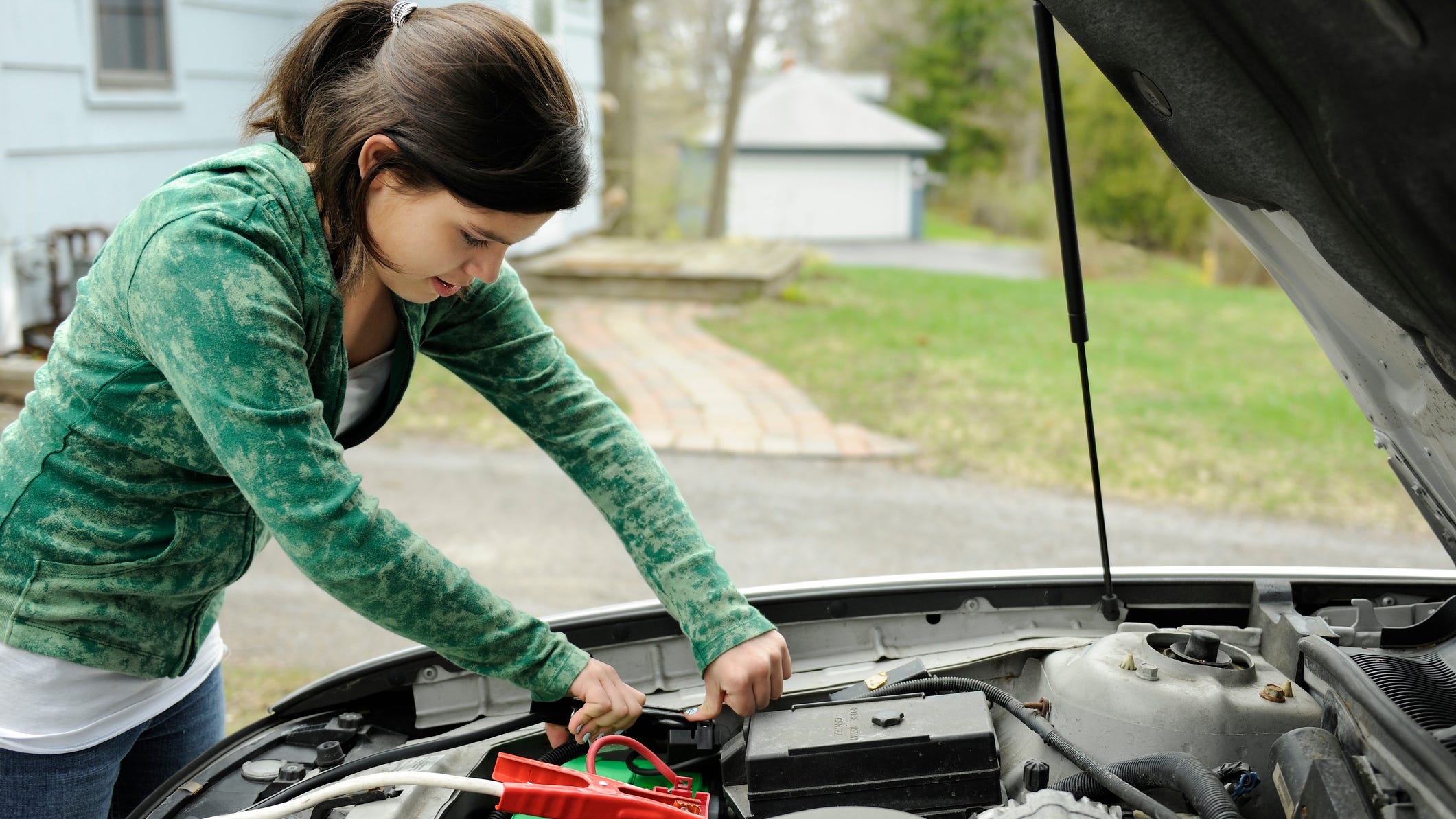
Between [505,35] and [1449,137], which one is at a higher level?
[505,35]

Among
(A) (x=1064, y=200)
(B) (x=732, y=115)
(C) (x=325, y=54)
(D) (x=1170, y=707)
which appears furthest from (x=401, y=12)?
(B) (x=732, y=115)

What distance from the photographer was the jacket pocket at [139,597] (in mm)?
1423

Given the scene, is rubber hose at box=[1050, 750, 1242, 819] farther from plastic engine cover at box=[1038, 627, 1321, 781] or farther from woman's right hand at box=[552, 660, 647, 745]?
woman's right hand at box=[552, 660, 647, 745]

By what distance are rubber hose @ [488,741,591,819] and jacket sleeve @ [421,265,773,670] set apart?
0.22m

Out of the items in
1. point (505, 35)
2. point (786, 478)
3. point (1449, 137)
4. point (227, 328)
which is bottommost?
point (786, 478)

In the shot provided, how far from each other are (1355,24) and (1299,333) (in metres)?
9.91

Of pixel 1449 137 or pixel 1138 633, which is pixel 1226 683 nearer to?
pixel 1138 633

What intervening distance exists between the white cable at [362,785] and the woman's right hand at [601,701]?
0.47 feet

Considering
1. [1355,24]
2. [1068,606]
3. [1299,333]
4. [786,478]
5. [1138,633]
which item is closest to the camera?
[1355,24]

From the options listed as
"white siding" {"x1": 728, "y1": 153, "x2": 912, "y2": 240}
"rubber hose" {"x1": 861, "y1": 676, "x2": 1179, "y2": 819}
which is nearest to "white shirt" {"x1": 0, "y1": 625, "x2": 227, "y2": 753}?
"rubber hose" {"x1": 861, "y1": 676, "x2": 1179, "y2": 819}

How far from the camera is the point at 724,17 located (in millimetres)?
22734

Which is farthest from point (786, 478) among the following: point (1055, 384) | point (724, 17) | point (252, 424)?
point (724, 17)

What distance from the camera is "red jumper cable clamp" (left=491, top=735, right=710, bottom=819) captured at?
1.34 m

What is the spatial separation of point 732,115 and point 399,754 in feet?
42.4
